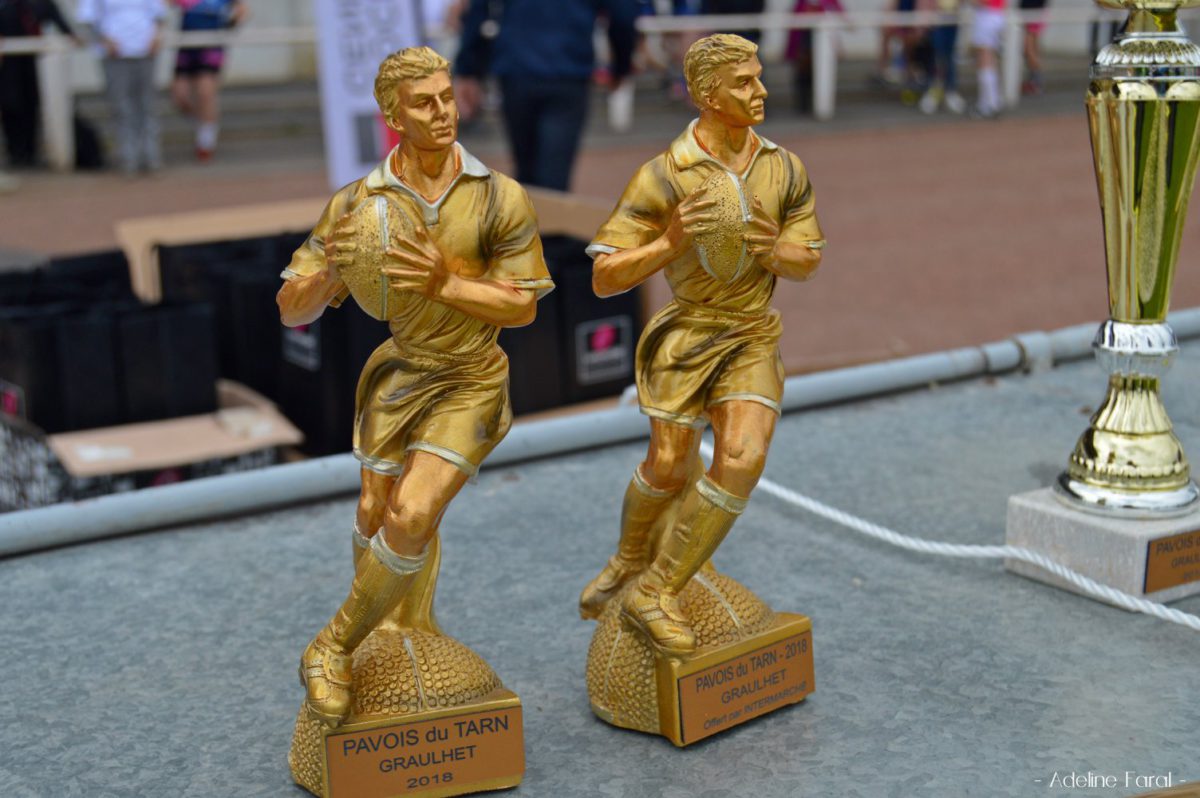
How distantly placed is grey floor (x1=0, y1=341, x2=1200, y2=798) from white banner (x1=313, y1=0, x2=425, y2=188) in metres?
2.52

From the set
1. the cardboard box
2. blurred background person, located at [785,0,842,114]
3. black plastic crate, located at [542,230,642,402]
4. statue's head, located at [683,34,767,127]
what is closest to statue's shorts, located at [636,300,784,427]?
statue's head, located at [683,34,767,127]

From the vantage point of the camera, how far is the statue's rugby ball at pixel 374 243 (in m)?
2.44

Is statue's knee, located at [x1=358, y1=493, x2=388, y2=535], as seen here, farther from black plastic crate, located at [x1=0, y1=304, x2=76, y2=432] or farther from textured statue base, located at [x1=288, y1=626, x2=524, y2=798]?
black plastic crate, located at [x1=0, y1=304, x2=76, y2=432]

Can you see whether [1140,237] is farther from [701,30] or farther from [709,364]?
[701,30]

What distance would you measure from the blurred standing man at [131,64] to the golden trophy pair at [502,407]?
10.1 m

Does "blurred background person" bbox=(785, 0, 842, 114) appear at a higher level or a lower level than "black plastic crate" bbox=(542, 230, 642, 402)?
higher

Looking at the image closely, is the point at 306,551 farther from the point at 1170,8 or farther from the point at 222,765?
the point at 1170,8

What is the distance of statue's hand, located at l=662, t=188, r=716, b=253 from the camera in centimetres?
264

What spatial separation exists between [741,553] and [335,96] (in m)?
3.48

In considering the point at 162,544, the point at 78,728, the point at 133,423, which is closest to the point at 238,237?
the point at 133,423

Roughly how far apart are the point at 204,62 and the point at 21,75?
1.59m

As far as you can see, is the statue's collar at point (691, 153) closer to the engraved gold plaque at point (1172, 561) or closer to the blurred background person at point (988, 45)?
the engraved gold plaque at point (1172, 561)

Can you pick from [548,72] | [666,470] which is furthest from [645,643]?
[548,72]

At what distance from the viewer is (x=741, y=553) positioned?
3.90 metres
